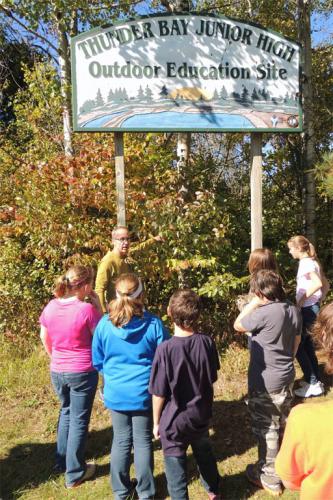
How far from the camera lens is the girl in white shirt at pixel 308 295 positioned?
411 centimetres

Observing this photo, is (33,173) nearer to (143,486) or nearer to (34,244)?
(34,244)

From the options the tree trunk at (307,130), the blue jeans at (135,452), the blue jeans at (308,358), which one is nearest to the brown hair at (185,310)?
the blue jeans at (135,452)

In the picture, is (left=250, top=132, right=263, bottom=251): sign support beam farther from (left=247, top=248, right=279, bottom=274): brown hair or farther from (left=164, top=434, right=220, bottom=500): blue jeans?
(left=164, top=434, right=220, bottom=500): blue jeans

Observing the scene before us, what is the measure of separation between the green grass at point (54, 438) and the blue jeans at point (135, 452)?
28 cm

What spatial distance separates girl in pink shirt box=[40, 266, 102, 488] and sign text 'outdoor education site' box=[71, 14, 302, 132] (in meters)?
1.89

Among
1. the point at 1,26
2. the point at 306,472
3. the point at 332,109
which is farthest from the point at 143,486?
the point at 1,26

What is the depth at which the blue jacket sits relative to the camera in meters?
2.89

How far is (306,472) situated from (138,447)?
1700 millimetres

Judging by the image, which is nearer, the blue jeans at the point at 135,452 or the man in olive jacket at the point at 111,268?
the blue jeans at the point at 135,452

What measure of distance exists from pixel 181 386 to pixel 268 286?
0.94 metres

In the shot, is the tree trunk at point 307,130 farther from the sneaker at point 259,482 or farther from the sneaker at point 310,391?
the sneaker at point 259,482

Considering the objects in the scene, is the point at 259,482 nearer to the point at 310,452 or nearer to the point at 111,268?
the point at 310,452

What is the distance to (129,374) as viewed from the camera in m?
2.92

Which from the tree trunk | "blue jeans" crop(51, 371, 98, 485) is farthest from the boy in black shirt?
the tree trunk
